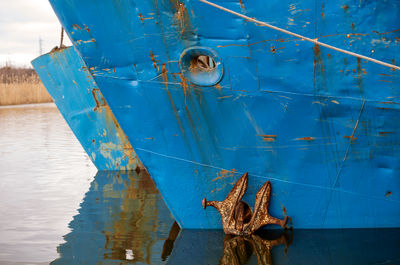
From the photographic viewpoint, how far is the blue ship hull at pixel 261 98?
371 centimetres

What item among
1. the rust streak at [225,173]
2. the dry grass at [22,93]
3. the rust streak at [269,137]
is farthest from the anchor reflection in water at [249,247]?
the dry grass at [22,93]

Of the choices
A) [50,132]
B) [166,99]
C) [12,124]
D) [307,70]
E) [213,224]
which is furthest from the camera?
[12,124]

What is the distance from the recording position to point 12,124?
15.3 metres

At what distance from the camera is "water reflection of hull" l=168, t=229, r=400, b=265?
3824 millimetres

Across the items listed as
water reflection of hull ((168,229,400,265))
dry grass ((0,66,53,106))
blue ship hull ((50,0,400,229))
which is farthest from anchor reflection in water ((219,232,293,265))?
dry grass ((0,66,53,106))

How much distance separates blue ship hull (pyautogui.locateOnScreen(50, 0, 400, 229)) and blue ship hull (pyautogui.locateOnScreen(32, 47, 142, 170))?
3479 mm

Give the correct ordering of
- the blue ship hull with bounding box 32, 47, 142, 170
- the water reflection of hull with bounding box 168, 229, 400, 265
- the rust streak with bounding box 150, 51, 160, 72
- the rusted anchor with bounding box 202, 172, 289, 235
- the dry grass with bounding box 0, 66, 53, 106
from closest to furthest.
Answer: the water reflection of hull with bounding box 168, 229, 400, 265
the rust streak with bounding box 150, 51, 160, 72
the rusted anchor with bounding box 202, 172, 289, 235
the blue ship hull with bounding box 32, 47, 142, 170
the dry grass with bounding box 0, 66, 53, 106

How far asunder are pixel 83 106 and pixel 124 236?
3533mm

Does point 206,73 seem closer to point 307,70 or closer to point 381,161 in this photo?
point 307,70

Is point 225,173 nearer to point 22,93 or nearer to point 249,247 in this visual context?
point 249,247

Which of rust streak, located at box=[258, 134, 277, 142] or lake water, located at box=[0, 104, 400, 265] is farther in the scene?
rust streak, located at box=[258, 134, 277, 142]

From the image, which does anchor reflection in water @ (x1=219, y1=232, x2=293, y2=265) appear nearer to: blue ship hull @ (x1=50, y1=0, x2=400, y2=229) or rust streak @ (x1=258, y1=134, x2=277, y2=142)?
blue ship hull @ (x1=50, y1=0, x2=400, y2=229)

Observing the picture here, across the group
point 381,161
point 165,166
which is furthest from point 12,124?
point 381,161

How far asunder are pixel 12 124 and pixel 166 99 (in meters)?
12.3
